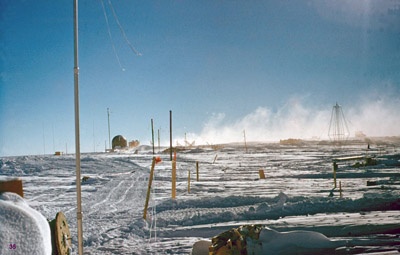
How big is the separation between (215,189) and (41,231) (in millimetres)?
11060

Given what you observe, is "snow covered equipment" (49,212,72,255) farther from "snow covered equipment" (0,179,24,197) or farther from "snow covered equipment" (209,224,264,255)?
"snow covered equipment" (209,224,264,255)

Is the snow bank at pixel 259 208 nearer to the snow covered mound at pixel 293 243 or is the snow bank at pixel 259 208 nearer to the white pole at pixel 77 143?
the snow covered mound at pixel 293 243

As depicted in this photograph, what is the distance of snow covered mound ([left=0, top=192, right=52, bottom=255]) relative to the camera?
280cm

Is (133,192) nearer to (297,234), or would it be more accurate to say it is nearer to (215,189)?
(215,189)

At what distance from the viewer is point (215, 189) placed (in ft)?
44.9

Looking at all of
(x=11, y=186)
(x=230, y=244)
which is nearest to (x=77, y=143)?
(x=11, y=186)

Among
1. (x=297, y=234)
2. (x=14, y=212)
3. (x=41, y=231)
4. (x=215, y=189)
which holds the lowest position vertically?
(x=215, y=189)

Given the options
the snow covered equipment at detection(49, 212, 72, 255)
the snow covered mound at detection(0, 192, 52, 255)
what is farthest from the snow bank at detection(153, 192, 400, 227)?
the snow covered mound at detection(0, 192, 52, 255)

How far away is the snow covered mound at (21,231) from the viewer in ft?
9.20

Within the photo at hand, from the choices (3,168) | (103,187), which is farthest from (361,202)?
(3,168)

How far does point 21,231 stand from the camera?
2.93 metres

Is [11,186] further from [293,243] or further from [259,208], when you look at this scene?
[259,208]

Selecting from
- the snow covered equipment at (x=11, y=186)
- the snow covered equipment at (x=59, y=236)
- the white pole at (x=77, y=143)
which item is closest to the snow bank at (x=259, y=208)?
the white pole at (x=77, y=143)

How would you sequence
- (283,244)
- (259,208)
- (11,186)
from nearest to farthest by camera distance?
(11,186) < (283,244) < (259,208)
